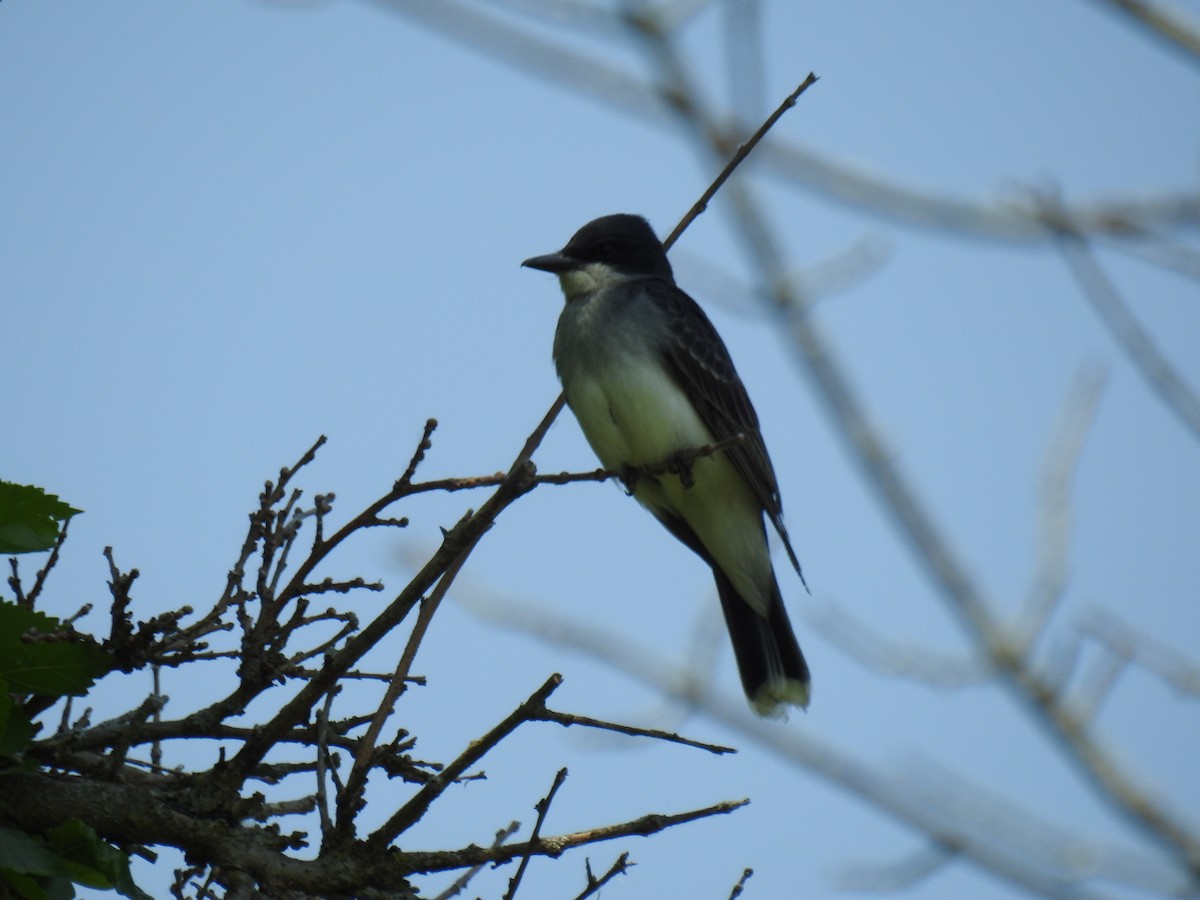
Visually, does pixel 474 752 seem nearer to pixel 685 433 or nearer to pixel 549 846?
pixel 549 846

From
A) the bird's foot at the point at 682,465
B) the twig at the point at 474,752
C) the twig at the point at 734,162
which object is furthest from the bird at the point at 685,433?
the twig at the point at 474,752

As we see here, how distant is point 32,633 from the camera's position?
375 cm

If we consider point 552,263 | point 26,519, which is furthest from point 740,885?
point 552,263

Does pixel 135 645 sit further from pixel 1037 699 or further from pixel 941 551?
pixel 1037 699

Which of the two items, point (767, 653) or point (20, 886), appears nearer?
point (20, 886)

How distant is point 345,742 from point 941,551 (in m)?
1.76

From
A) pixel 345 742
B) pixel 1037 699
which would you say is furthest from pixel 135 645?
pixel 1037 699

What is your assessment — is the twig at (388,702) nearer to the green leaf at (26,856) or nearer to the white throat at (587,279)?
the green leaf at (26,856)

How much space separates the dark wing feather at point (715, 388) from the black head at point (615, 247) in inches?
15.6

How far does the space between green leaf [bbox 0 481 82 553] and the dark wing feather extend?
11.5 feet

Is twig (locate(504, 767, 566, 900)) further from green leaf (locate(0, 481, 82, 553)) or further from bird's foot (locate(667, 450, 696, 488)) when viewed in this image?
bird's foot (locate(667, 450, 696, 488))

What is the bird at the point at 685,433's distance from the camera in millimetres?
6309

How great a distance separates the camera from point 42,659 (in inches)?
142

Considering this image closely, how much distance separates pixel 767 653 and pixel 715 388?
1.33 m
